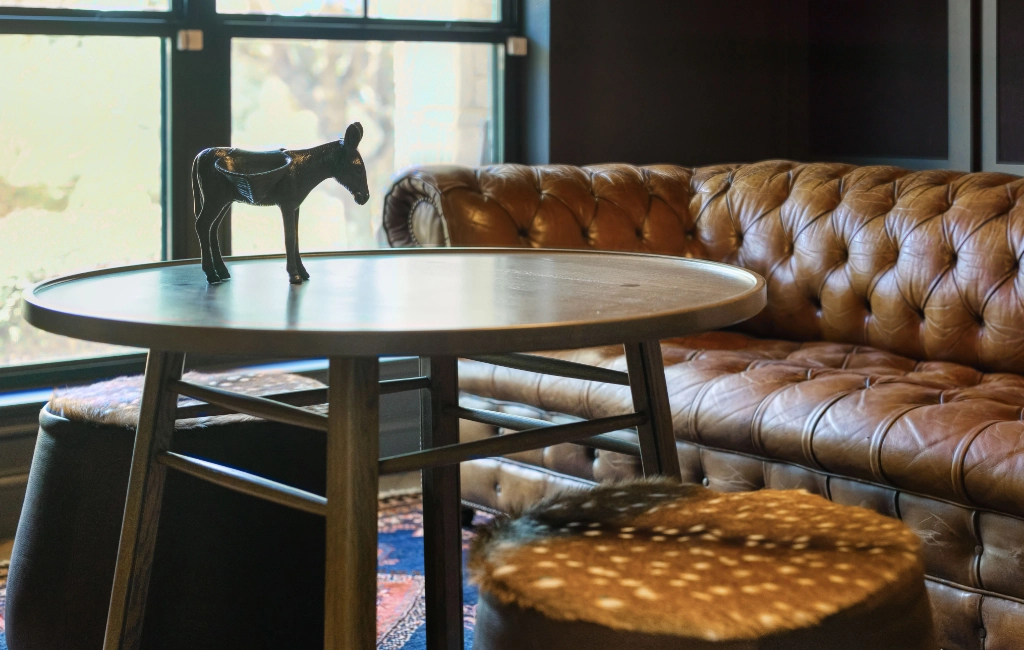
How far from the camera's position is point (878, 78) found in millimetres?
3939

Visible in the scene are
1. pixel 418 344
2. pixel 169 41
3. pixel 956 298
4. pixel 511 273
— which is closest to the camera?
pixel 418 344

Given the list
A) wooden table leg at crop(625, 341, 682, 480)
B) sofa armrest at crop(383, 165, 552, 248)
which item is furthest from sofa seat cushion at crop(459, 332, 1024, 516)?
wooden table leg at crop(625, 341, 682, 480)

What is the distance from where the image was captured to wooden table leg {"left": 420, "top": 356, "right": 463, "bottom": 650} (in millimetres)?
1769

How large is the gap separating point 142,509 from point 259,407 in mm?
290

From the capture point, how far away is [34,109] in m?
2.88

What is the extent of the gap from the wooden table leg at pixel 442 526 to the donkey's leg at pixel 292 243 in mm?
397

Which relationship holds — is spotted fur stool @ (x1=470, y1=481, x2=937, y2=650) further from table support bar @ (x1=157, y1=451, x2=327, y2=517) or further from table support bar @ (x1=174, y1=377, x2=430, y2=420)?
table support bar @ (x1=174, y1=377, x2=430, y2=420)

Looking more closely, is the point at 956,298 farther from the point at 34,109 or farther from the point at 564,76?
the point at 34,109

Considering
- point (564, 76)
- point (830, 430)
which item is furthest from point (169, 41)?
point (830, 430)

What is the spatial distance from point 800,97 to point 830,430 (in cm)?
243

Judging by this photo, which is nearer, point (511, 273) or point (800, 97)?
point (511, 273)

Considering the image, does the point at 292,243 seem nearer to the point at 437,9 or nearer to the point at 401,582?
the point at 401,582

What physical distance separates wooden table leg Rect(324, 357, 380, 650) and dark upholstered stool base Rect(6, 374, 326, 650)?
652 mm

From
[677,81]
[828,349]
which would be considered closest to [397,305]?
[828,349]
